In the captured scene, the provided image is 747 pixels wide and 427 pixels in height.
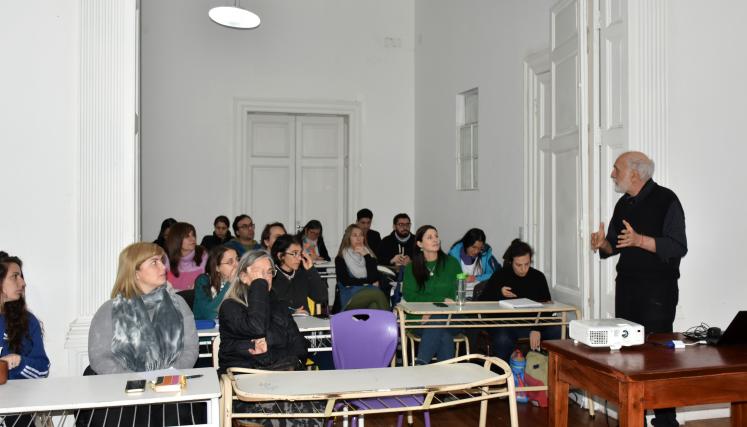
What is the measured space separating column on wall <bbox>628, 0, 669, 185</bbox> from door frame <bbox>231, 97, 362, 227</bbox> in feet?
17.5

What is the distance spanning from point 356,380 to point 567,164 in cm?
338

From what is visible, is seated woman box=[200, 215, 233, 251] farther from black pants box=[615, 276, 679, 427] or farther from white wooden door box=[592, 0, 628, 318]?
black pants box=[615, 276, 679, 427]

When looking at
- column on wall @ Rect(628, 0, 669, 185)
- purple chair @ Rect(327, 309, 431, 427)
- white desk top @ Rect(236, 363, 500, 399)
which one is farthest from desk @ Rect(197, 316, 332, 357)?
column on wall @ Rect(628, 0, 669, 185)

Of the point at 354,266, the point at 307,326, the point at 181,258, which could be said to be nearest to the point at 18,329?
the point at 307,326

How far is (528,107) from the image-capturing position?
6.27 m

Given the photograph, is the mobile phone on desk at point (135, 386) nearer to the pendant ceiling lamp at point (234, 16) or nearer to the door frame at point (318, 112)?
the pendant ceiling lamp at point (234, 16)

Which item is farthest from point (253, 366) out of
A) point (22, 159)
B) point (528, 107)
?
point (528, 107)

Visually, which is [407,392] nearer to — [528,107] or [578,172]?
[578,172]

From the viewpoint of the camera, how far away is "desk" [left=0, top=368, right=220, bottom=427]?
2322 millimetres

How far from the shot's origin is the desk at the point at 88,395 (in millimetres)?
2322

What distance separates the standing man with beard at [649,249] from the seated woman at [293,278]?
2.01 metres

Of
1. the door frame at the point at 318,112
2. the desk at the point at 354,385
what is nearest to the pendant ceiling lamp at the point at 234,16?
the door frame at the point at 318,112

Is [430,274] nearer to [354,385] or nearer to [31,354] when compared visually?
[354,385]

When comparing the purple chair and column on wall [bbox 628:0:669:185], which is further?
column on wall [bbox 628:0:669:185]
